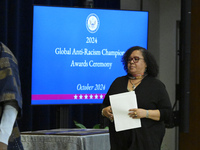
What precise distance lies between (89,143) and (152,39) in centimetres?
282

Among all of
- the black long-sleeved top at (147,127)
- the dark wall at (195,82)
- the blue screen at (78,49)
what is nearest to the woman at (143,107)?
the black long-sleeved top at (147,127)

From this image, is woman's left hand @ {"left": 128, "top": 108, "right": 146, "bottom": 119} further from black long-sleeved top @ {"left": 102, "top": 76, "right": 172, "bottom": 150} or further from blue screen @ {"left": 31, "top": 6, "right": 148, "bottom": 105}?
blue screen @ {"left": 31, "top": 6, "right": 148, "bottom": 105}

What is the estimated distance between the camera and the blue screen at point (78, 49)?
4.07 meters

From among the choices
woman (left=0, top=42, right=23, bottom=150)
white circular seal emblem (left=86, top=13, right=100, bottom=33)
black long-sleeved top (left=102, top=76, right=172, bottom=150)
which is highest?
white circular seal emblem (left=86, top=13, right=100, bottom=33)

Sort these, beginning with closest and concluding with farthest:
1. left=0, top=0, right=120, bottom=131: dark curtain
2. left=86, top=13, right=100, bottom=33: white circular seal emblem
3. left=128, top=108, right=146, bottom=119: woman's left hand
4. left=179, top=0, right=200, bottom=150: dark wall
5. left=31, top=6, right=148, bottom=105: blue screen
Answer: left=128, top=108, right=146, bottom=119: woman's left hand < left=31, top=6, right=148, bottom=105: blue screen < left=86, top=13, right=100, bottom=33: white circular seal emblem < left=0, top=0, right=120, bottom=131: dark curtain < left=179, top=0, right=200, bottom=150: dark wall

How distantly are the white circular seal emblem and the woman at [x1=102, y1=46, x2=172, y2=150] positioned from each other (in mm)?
1252

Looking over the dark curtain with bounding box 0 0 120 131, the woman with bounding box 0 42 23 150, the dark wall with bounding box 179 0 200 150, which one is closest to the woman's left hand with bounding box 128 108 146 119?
the woman with bounding box 0 42 23 150

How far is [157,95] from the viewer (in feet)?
9.68

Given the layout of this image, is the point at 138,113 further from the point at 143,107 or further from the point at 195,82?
the point at 195,82

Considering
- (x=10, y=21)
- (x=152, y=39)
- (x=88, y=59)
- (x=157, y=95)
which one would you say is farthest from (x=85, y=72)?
(x=152, y=39)

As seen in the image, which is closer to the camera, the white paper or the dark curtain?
the white paper

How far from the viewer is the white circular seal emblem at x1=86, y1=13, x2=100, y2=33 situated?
4230 mm

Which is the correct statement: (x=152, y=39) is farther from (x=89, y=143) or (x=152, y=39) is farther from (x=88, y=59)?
(x=89, y=143)

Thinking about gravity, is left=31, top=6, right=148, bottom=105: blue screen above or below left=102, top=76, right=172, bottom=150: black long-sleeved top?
above
